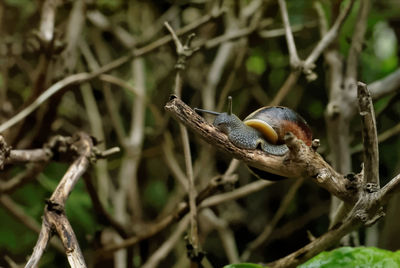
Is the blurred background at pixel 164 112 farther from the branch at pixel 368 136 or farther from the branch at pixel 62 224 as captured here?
the branch at pixel 368 136

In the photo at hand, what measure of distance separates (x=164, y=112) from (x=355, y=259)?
1.17 metres

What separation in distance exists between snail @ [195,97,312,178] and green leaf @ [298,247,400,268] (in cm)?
20

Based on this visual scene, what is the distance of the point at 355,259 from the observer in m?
0.94

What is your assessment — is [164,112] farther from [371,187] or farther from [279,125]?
[371,187]

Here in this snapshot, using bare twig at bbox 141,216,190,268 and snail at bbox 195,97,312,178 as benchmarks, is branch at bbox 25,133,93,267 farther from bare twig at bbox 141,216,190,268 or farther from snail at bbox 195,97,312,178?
bare twig at bbox 141,216,190,268

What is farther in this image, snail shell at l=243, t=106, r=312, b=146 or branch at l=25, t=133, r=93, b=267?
snail shell at l=243, t=106, r=312, b=146

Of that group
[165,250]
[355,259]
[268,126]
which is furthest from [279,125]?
[165,250]

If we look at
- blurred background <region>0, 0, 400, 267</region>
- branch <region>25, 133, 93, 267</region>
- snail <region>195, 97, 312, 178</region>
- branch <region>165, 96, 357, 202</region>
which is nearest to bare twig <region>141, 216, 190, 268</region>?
blurred background <region>0, 0, 400, 267</region>

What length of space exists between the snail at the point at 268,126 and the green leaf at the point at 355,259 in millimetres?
198

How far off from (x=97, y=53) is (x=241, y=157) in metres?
1.46

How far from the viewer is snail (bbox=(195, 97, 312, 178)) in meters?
0.98

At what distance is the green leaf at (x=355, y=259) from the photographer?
927 millimetres

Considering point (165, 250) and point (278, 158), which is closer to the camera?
point (278, 158)

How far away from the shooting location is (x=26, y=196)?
186 centimetres
